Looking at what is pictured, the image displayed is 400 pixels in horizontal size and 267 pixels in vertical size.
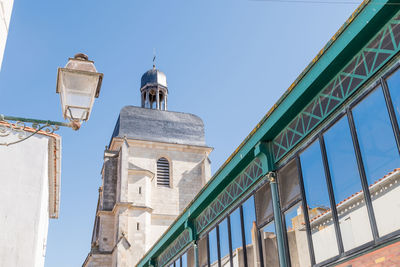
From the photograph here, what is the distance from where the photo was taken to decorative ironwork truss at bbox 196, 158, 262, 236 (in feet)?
33.1

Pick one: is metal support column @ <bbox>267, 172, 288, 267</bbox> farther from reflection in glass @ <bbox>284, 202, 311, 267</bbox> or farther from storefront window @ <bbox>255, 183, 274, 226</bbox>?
storefront window @ <bbox>255, 183, 274, 226</bbox>

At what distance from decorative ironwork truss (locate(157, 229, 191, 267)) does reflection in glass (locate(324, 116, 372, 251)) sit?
296 inches

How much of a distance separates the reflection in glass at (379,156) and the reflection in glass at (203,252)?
6.97m

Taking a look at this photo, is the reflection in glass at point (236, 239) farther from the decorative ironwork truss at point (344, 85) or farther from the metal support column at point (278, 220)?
the decorative ironwork truss at point (344, 85)

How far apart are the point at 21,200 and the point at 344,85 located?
379 inches

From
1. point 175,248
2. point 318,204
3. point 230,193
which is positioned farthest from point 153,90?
point 318,204

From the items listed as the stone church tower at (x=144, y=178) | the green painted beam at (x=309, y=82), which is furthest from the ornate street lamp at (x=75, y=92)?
the stone church tower at (x=144, y=178)

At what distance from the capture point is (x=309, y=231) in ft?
25.5

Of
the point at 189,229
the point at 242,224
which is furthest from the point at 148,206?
the point at 242,224

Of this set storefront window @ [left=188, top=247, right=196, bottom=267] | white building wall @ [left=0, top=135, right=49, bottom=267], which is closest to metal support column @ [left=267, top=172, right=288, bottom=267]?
storefront window @ [left=188, top=247, right=196, bottom=267]

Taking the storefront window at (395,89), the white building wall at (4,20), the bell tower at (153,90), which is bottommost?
the storefront window at (395,89)

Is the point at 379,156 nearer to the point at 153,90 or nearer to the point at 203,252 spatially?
the point at 203,252

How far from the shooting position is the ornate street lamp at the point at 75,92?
541cm

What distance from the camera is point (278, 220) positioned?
8773 millimetres
